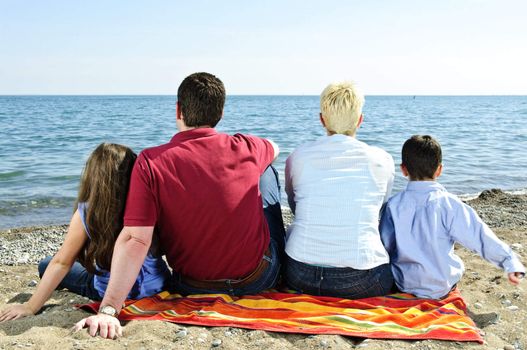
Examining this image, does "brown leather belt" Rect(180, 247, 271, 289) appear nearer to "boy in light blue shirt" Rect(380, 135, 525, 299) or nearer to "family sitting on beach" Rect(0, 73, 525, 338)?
"family sitting on beach" Rect(0, 73, 525, 338)

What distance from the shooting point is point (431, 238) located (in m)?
3.77

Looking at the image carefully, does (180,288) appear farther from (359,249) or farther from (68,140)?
(68,140)

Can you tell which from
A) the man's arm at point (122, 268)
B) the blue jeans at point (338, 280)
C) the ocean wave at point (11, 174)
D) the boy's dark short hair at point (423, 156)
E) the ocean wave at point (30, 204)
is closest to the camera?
the man's arm at point (122, 268)

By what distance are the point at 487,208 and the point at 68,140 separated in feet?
53.6

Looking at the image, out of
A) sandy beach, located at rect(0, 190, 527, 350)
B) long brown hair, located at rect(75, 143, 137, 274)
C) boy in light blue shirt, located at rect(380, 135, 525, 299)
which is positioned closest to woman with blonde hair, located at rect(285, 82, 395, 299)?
boy in light blue shirt, located at rect(380, 135, 525, 299)

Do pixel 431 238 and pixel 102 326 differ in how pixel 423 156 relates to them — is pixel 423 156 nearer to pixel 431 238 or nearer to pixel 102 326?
pixel 431 238

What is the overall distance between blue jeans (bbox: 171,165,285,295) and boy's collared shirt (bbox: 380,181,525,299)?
812mm

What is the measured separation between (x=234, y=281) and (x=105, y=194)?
1.08 m

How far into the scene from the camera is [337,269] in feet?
11.9

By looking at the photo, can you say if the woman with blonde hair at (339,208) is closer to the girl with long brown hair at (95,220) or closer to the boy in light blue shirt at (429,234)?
the boy in light blue shirt at (429,234)

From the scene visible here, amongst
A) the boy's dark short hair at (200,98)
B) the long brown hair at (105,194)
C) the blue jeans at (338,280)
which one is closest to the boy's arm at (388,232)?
the blue jeans at (338,280)

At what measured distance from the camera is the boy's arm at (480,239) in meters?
3.65

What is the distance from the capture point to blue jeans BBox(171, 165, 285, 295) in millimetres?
3752

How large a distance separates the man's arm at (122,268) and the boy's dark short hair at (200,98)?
78cm
